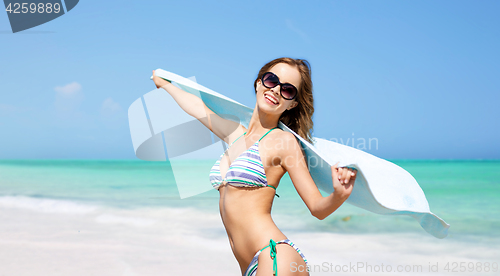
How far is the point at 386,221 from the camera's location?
1105 centimetres

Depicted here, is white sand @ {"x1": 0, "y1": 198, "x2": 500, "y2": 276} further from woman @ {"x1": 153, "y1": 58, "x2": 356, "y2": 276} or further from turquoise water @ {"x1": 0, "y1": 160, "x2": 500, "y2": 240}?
woman @ {"x1": 153, "y1": 58, "x2": 356, "y2": 276}

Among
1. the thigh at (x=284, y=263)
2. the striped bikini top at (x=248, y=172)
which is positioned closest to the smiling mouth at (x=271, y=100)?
the striped bikini top at (x=248, y=172)

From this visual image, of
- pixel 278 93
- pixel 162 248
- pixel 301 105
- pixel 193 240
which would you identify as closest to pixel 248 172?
pixel 278 93

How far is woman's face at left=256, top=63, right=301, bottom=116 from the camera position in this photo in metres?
2.51

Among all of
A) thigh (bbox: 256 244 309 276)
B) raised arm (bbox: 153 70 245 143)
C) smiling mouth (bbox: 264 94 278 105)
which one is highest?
smiling mouth (bbox: 264 94 278 105)

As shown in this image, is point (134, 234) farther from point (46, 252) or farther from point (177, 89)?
point (177, 89)

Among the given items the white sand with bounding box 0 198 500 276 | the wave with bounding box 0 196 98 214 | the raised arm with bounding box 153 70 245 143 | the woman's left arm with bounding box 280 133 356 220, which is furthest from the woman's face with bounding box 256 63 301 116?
the wave with bounding box 0 196 98 214

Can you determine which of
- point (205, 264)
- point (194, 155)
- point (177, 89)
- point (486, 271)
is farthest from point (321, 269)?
point (177, 89)

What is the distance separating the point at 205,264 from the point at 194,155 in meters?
3.85

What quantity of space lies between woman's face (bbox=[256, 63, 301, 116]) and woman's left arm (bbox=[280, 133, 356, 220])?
232 mm

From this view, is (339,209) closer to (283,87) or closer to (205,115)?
(205,115)

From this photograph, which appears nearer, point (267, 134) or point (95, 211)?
point (267, 134)

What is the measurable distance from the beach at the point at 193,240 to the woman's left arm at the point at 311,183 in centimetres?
A: 458

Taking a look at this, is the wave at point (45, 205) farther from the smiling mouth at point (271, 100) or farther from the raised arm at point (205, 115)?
the smiling mouth at point (271, 100)
